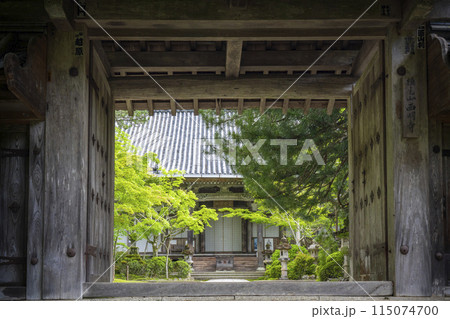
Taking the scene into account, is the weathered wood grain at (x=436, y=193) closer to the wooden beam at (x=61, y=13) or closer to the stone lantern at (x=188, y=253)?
the wooden beam at (x=61, y=13)

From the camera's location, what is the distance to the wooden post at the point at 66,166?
475cm

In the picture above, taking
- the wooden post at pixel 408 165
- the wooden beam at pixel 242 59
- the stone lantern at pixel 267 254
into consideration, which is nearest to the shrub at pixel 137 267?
the stone lantern at pixel 267 254

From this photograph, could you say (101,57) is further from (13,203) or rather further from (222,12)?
(13,203)

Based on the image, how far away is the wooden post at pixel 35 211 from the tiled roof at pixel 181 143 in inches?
577

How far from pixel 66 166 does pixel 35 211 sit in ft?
1.48

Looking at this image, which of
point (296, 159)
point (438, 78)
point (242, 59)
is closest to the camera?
point (438, 78)

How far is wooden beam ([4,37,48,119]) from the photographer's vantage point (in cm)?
421

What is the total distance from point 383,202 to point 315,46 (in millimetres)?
2434

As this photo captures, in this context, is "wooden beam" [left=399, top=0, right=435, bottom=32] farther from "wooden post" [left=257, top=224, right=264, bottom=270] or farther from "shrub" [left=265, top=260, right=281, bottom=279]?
"wooden post" [left=257, top=224, right=264, bottom=270]

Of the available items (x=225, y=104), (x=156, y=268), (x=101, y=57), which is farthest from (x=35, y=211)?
(x=156, y=268)

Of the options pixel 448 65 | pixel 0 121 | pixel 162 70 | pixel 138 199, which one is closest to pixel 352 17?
pixel 448 65

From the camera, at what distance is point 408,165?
4.93 m

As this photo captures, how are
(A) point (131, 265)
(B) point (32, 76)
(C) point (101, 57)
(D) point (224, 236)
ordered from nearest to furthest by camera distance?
(B) point (32, 76), (C) point (101, 57), (A) point (131, 265), (D) point (224, 236)

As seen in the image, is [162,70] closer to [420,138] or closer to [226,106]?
Result: [226,106]
